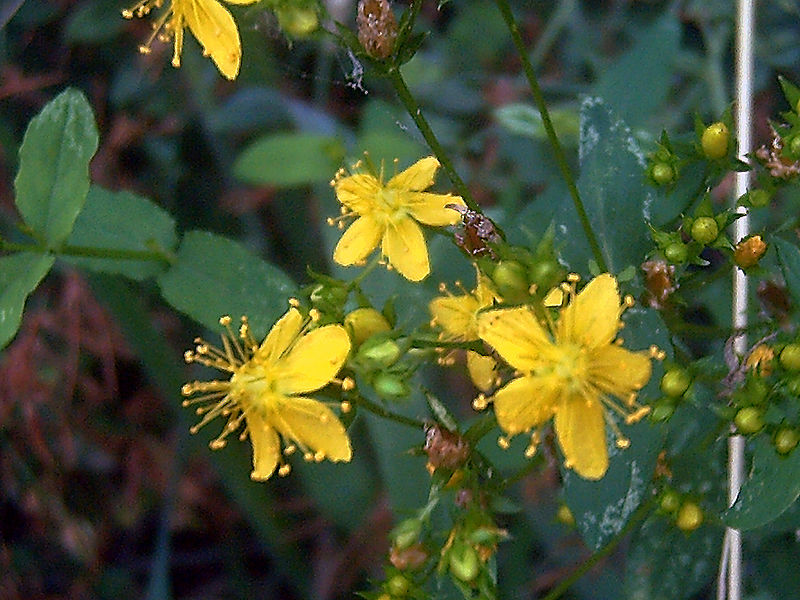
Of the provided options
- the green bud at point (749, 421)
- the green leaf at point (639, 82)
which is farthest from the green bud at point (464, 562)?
the green leaf at point (639, 82)

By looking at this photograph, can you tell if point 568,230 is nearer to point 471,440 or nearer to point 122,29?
point 471,440

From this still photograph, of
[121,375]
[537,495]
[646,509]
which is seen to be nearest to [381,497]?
[537,495]

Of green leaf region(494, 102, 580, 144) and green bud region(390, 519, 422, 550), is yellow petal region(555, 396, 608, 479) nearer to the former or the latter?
green bud region(390, 519, 422, 550)

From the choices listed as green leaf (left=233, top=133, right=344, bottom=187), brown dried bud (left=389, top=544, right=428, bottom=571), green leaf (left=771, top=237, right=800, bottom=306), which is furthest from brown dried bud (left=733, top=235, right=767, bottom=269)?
green leaf (left=233, top=133, right=344, bottom=187)

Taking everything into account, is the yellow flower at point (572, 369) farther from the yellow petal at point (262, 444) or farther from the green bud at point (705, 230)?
the yellow petal at point (262, 444)

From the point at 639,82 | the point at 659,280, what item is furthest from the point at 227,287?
the point at 639,82
